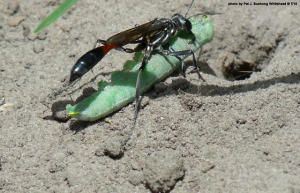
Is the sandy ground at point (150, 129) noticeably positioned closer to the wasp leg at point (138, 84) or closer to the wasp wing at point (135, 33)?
the wasp leg at point (138, 84)

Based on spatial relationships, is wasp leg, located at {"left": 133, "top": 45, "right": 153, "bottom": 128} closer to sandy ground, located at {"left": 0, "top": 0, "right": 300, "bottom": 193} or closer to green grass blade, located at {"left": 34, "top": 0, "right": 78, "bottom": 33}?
sandy ground, located at {"left": 0, "top": 0, "right": 300, "bottom": 193}

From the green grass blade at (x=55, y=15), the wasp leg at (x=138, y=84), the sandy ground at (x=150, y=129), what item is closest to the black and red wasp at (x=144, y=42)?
the wasp leg at (x=138, y=84)

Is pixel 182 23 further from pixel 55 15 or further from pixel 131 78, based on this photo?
pixel 55 15

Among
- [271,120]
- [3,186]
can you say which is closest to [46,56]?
[3,186]

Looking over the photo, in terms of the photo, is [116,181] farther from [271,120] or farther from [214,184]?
[271,120]

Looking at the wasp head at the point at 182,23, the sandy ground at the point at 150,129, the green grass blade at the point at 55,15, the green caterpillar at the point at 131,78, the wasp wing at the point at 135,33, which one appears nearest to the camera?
the green grass blade at the point at 55,15

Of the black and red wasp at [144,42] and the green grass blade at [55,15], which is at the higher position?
the green grass blade at [55,15]

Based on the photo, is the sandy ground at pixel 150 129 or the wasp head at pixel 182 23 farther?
the wasp head at pixel 182 23
